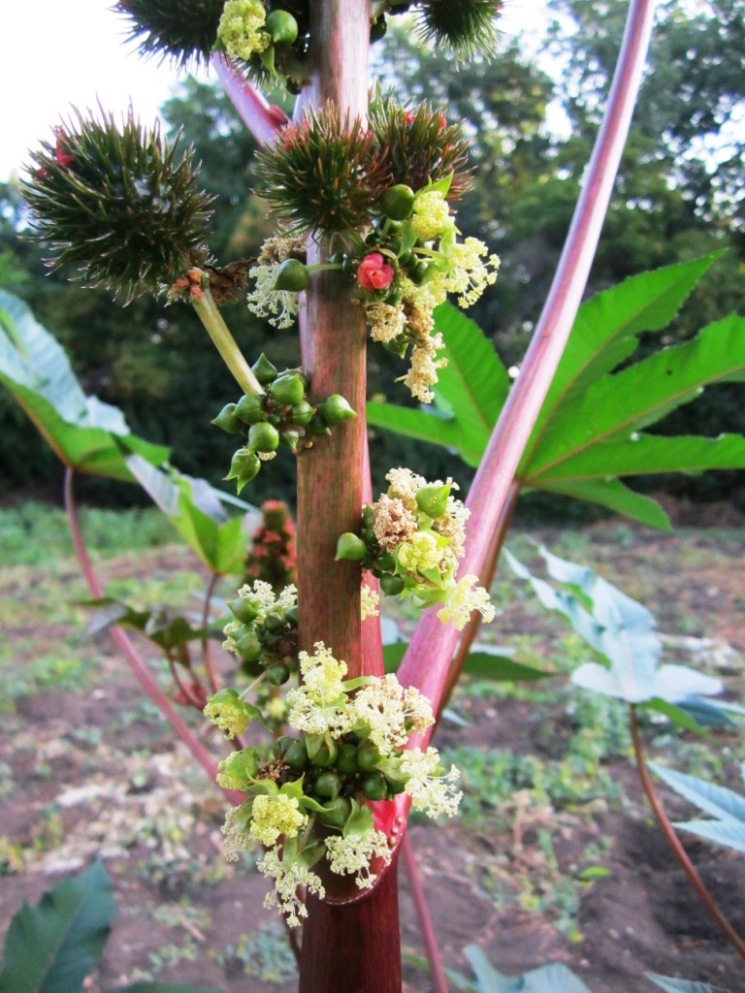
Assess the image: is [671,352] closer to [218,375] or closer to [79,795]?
[79,795]

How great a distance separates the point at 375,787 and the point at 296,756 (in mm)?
51

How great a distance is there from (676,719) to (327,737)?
2.55 ft

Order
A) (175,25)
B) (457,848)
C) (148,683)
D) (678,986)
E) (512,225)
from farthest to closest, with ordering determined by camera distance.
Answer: (512,225) < (457,848) < (148,683) < (678,986) < (175,25)

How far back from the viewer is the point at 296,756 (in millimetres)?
475

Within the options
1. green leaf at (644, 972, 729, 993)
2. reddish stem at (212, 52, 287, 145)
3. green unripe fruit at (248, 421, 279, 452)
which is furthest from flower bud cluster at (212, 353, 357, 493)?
green leaf at (644, 972, 729, 993)

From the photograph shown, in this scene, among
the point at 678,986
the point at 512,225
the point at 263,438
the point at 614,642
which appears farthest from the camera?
the point at 512,225

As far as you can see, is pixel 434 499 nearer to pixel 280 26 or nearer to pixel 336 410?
pixel 336 410

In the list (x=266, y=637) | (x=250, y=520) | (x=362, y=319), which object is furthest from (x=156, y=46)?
(x=250, y=520)

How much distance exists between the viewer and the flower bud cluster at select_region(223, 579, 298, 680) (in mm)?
520

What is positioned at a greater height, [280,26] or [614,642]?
[280,26]

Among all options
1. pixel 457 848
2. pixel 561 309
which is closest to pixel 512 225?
pixel 457 848

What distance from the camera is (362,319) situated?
0.50m

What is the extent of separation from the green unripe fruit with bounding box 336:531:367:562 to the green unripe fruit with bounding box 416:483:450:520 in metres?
0.04

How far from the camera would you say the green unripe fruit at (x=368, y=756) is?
47 centimetres
